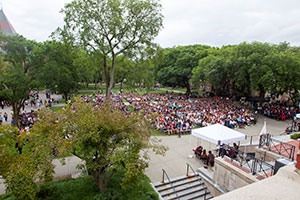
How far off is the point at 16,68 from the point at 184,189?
16.5 metres

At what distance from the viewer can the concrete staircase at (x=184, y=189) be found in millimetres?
9703

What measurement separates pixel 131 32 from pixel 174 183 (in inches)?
453

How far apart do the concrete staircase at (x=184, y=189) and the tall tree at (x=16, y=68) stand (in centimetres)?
1432

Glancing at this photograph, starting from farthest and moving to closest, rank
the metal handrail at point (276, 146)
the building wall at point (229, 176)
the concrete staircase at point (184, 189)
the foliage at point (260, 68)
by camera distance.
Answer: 1. the foliage at point (260, 68)
2. the metal handrail at point (276, 146)
3. the concrete staircase at point (184, 189)
4. the building wall at point (229, 176)

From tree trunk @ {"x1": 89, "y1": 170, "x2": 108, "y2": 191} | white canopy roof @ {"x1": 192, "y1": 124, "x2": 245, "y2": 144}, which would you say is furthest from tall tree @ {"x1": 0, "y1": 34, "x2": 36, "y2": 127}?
white canopy roof @ {"x1": 192, "y1": 124, "x2": 245, "y2": 144}

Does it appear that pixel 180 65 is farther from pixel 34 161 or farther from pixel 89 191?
pixel 34 161

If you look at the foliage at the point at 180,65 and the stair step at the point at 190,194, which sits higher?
the foliage at the point at 180,65

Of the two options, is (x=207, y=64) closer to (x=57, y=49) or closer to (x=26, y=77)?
(x=57, y=49)

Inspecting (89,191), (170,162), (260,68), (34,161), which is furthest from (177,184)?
(260,68)

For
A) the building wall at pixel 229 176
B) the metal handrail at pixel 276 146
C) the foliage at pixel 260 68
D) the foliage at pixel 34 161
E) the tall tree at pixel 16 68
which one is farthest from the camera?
the foliage at pixel 260 68

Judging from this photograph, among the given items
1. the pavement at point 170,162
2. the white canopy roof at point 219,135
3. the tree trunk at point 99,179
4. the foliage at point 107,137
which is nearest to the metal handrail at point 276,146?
the white canopy roof at point 219,135

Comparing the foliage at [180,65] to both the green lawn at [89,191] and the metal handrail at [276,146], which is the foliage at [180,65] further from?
the green lawn at [89,191]

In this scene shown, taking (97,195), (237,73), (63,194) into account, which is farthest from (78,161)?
(237,73)

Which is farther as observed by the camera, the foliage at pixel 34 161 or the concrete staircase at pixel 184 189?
the concrete staircase at pixel 184 189
